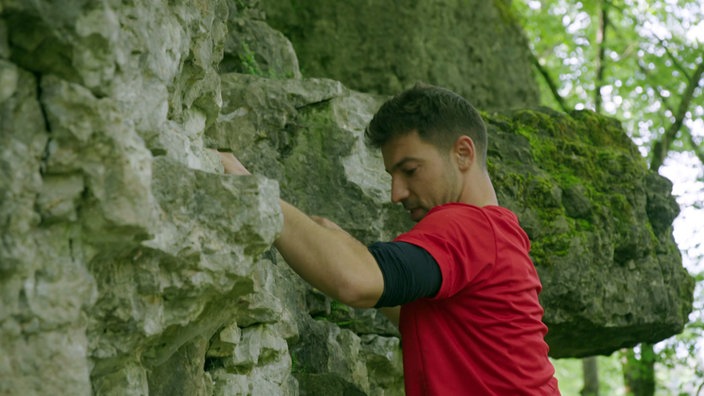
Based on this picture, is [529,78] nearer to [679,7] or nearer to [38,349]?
[679,7]

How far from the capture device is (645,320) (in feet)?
20.2

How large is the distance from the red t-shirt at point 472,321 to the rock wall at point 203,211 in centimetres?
76

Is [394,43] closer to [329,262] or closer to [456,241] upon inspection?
[456,241]

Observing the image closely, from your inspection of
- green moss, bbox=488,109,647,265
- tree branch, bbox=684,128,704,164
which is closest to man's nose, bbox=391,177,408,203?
green moss, bbox=488,109,647,265

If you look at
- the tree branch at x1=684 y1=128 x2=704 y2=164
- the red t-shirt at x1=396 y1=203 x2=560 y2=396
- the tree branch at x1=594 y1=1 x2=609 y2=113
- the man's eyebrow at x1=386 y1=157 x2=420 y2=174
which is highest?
the tree branch at x1=594 y1=1 x2=609 y2=113

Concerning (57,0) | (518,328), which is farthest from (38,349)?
(518,328)

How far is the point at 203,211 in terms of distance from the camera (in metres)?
3.03

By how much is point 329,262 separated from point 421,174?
0.86 m

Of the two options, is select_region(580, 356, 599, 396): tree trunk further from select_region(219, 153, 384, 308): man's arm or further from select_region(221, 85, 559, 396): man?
select_region(219, 153, 384, 308): man's arm

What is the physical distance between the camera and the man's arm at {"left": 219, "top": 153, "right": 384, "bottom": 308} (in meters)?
3.46

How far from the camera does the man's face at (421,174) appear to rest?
4.12 metres

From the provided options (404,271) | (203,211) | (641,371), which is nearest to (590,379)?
(641,371)

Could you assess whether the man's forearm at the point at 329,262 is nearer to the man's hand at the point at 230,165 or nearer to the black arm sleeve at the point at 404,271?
the black arm sleeve at the point at 404,271

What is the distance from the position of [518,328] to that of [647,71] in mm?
11780
